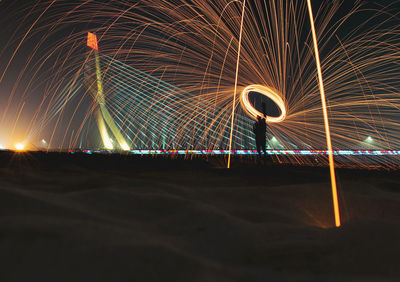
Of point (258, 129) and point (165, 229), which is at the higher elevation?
point (258, 129)

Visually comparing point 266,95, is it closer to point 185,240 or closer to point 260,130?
point 260,130

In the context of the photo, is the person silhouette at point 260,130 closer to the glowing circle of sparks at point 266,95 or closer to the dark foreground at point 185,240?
the glowing circle of sparks at point 266,95

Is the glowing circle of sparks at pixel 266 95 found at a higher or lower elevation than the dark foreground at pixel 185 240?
higher

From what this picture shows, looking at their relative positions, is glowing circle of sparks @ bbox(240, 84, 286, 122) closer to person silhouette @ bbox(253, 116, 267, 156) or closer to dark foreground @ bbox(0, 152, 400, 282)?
person silhouette @ bbox(253, 116, 267, 156)

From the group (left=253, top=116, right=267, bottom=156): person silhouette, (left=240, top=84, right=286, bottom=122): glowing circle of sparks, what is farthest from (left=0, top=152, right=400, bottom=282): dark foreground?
(left=240, top=84, right=286, bottom=122): glowing circle of sparks

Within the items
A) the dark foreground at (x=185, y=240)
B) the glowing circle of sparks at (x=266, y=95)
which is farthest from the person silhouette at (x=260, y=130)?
the dark foreground at (x=185, y=240)

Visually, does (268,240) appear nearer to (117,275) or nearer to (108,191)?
(117,275)

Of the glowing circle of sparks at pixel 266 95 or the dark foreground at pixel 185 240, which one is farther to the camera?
the glowing circle of sparks at pixel 266 95

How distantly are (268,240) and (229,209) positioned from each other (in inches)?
32.1

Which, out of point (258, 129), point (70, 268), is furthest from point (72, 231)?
point (258, 129)

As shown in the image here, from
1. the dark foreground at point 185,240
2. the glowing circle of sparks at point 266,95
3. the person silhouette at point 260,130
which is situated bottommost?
the dark foreground at point 185,240

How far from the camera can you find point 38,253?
1.44 m

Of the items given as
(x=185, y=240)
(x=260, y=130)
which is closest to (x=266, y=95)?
(x=260, y=130)

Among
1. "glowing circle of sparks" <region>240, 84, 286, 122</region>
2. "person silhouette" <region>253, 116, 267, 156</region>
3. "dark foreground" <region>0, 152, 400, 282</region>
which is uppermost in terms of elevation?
"glowing circle of sparks" <region>240, 84, 286, 122</region>
